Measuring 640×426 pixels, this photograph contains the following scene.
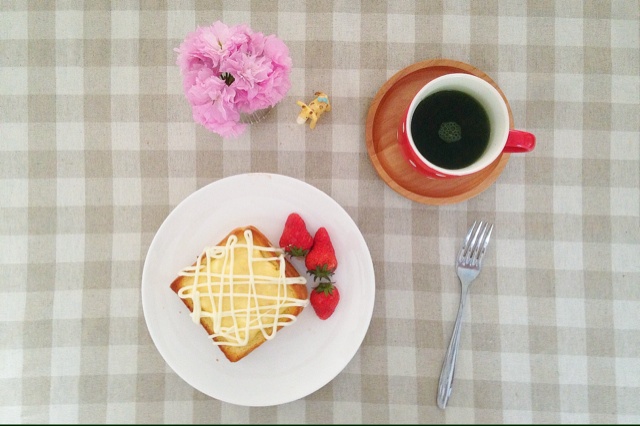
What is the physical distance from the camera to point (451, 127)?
0.77m

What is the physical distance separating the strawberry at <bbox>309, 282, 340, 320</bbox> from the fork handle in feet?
0.81

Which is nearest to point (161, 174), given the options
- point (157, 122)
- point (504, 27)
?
point (157, 122)

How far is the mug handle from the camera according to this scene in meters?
0.68

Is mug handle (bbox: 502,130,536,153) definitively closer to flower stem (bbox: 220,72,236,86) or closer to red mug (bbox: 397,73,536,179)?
red mug (bbox: 397,73,536,179)

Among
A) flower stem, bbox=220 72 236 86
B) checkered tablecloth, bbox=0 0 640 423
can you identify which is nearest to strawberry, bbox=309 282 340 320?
checkered tablecloth, bbox=0 0 640 423

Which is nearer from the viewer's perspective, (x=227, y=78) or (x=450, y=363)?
(x=227, y=78)

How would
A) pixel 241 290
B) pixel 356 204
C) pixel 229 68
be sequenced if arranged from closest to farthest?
pixel 229 68, pixel 241 290, pixel 356 204

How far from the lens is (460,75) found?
2.32ft

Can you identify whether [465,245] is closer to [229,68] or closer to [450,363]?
[450,363]

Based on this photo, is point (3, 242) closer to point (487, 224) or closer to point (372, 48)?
point (372, 48)

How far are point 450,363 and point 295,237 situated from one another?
1.27 feet

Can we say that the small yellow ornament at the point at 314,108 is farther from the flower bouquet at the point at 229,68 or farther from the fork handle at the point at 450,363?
the fork handle at the point at 450,363

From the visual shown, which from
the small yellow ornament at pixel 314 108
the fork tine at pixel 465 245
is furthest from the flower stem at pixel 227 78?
the fork tine at pixel 465 245

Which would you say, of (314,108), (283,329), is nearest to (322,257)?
(283,329)
